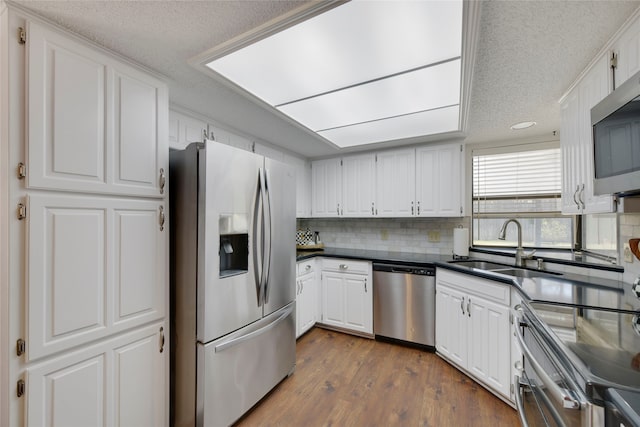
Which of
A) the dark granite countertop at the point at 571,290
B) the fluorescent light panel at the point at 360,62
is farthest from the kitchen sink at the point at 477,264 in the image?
the fluorescent light panel at the point at 360,62

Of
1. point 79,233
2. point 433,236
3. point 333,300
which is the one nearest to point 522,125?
point 433,236

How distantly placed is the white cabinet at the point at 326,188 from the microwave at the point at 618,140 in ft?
8.52

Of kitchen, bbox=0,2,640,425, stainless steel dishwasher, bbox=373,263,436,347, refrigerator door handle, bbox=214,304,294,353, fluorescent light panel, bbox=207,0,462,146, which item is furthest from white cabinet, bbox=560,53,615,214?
refrigerator door handle, bbox=214,304,294,353

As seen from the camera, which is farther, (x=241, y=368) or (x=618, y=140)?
(x=241, y=368)

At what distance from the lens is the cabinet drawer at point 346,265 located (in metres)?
3.06

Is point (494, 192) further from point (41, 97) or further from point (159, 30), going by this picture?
point (41, 97)

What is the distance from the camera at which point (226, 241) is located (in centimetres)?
181

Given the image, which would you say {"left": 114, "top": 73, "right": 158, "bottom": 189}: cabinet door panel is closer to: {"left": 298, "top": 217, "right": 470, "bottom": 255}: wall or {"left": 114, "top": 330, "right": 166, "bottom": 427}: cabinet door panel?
{"left": 114, "top": 330, "right": 166, "bottom": 427}: cabinet door panel

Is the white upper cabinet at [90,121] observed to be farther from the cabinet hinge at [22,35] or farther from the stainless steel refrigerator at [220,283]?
the stainless steel refrigerator at [220,283]

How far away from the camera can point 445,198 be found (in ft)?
10.0

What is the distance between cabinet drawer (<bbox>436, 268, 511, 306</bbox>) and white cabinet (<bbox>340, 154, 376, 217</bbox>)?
3.87ft

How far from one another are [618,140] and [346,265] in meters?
2.40

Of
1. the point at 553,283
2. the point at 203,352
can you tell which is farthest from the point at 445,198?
the point at 203,352

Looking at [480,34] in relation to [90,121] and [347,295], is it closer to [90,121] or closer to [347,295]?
[90,121]
